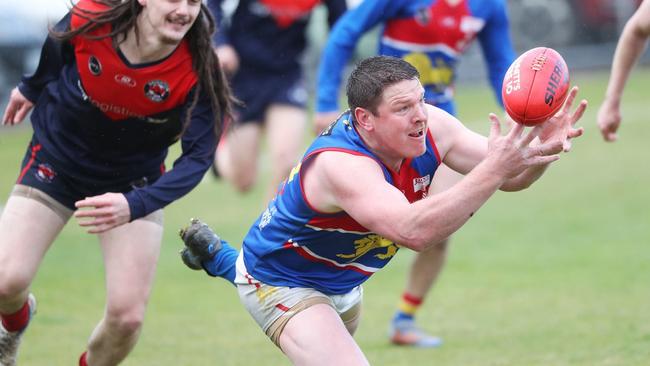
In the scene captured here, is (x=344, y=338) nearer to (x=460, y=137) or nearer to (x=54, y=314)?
(x=460, y=137)

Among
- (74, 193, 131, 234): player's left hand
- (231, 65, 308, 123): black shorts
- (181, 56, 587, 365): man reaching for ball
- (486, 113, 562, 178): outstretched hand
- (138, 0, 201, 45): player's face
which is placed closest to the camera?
(486, 113, 562, 178): outstretched hand

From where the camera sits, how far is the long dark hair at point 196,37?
17.0 ft

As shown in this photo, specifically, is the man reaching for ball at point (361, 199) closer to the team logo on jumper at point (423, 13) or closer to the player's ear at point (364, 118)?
the player's ear at point (364, 118)

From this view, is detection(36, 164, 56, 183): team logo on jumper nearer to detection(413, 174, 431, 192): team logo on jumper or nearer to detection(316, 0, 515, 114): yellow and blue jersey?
detection(413, 174, 431, 192): team logo on jumper

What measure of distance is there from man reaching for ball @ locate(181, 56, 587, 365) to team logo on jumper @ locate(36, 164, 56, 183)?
1.09m

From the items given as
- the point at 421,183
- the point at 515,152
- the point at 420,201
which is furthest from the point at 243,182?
the point at 515,152

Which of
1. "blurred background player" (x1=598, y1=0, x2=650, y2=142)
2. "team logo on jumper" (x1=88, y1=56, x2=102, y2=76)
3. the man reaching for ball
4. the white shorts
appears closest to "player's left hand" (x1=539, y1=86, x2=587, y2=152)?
the man reaching for ball

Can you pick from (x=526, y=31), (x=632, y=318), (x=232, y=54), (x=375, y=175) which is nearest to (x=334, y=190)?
(x=375, y=175)

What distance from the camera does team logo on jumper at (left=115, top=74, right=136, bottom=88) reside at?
17.3 ft

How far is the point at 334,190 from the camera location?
165 inches

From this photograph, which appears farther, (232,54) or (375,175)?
(232,54)

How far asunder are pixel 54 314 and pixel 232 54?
8.00ft

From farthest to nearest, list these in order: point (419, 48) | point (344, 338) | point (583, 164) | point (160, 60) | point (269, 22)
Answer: point (583, 164), point (269, 22), point (419, 48), point (160, 60), point (344, 338)

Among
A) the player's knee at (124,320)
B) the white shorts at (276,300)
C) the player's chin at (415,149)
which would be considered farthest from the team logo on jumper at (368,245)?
the player's knee at (124,320)
